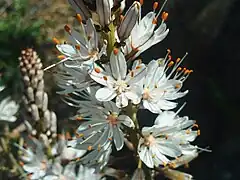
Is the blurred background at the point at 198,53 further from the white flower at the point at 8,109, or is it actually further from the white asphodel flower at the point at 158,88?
the white asphodel flower at the point at 158,88

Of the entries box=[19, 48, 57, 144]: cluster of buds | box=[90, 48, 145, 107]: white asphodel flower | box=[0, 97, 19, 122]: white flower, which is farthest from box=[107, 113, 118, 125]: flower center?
box=[0, 97, 19, 122]: white flower

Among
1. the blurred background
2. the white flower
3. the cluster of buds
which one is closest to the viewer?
the cluster of buds

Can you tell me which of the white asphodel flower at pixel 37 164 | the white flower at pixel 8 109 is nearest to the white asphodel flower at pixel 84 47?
the white asphodel flower at pixel 37 164

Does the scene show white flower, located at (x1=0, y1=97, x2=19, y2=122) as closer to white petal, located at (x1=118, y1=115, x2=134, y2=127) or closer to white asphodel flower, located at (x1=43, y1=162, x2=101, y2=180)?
white asphodel flower, located at (x1=43, y1=162, x2=101, y2=180)

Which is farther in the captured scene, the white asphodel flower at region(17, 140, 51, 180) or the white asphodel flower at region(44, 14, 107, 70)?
the white asphodel flower at region(17, 140, 51, 180)

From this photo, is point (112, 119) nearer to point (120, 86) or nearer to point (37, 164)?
point (120, 86)

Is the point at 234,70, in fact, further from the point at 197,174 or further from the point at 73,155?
the point at 73,155

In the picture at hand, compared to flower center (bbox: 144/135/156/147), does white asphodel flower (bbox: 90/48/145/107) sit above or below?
above

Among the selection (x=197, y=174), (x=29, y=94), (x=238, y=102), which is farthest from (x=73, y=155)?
(x=238, y=102)
